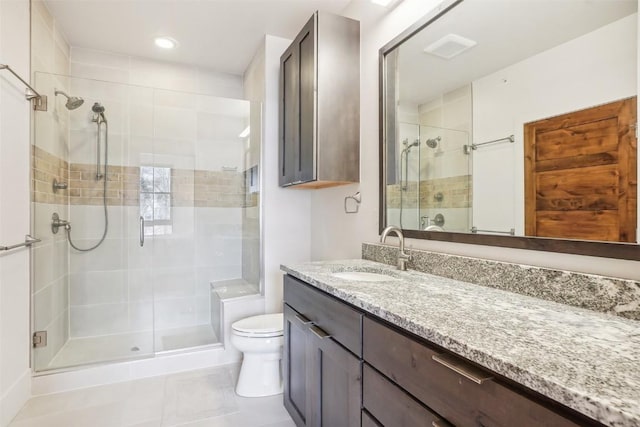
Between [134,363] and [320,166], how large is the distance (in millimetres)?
1881

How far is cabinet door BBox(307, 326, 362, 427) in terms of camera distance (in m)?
1.10

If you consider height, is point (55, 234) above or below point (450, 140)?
below

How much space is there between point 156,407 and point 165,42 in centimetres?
274

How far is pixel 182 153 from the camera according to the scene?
117 inches

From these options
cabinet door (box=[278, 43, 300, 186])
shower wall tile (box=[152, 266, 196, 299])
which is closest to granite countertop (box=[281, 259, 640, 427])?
cabinet door (box=[278, 43, 300, 186])

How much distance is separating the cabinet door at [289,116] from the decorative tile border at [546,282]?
3.92ft

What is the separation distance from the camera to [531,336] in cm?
72

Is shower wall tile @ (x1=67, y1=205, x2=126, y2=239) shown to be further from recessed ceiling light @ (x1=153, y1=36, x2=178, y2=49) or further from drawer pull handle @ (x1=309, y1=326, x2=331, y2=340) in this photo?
drawer pull handle @ (x1=309, y1=326, x2=331, y2=340)

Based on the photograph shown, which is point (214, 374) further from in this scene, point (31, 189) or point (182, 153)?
point (182, 153)

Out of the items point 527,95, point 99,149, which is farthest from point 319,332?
point 99,149

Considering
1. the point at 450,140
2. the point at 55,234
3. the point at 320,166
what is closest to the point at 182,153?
the point at 55,234

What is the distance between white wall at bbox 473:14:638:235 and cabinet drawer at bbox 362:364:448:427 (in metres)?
0.73

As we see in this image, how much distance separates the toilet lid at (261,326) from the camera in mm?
1993

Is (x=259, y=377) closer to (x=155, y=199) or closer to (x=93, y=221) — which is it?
(x=155, y=199)
